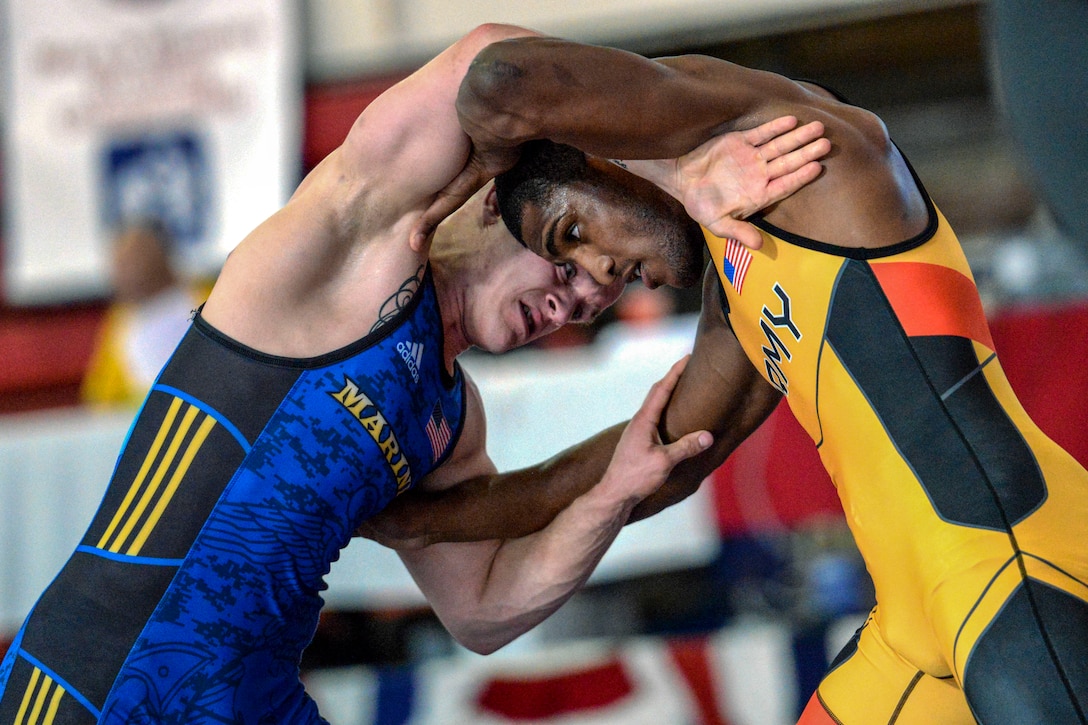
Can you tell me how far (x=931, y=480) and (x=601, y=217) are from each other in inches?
29.6

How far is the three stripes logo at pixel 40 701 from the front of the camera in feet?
6.19

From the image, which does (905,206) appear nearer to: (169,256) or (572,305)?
(572,305)

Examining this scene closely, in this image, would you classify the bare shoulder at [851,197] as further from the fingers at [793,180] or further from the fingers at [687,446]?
the fingers at [687,446]

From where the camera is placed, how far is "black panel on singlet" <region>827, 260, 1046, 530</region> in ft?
5.42

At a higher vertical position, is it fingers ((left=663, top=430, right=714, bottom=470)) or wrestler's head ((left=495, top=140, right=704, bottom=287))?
wrestler's head ((left=495, top=140, right=704, bottom=287))

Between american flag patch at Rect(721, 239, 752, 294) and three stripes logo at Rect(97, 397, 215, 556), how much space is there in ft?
3.03

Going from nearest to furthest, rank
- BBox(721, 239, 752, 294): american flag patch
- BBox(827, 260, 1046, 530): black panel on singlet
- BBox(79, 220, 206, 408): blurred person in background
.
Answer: BBox(827, 260, 1046, 530): black panel on singlet, BBox(721, 239, 752, 294): american flag patch, BBox(79, 220, 206, 408): blurred person in background

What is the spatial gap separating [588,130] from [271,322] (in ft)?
2.11

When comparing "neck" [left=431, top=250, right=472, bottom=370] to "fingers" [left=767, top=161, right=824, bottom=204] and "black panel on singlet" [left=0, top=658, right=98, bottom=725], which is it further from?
"black panel on singlet" [left=0, top=658, right=98, bottom=725]

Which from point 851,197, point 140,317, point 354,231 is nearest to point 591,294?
point 354,231

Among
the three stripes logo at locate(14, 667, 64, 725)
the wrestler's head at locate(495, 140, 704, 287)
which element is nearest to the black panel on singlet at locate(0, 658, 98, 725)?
the three stripes logo at locate(14, 667, 64, 725)

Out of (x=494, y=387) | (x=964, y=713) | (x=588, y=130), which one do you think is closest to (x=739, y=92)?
(x=588, y=130)

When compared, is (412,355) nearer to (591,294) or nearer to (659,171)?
(591,294)

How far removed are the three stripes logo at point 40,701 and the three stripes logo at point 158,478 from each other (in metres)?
0.24
